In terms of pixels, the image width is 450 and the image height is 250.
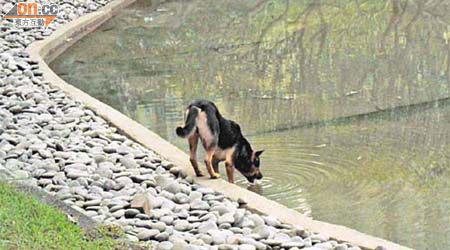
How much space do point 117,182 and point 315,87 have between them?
4.53 metres

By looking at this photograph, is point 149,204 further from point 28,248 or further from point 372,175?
point 372,175

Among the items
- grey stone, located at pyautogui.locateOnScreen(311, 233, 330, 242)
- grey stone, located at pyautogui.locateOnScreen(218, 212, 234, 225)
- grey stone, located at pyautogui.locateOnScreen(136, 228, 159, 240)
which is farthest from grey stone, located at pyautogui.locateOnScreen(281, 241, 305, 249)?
grey stone, located at pyautogui.locateOnScreen(136, 228, 159, 240)

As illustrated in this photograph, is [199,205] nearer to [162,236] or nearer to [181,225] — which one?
[181,225]

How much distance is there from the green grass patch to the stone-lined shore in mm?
300

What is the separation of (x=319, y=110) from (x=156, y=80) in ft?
8.43

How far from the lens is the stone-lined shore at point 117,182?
6.32m

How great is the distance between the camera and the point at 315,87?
1135cm

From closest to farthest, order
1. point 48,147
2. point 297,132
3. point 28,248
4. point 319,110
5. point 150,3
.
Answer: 1. point 28,248
2. point 48,147
3. point 297,132
4. point 319,110
5. point 150,3

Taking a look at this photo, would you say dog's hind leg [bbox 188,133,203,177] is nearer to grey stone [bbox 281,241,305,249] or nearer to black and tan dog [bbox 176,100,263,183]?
black and tan dog [bbox 176,100,263,183]

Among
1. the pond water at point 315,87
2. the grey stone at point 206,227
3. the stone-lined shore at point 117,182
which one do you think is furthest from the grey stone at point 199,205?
the pond water at point 315,87

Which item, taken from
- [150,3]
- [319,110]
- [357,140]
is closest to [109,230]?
[357,140]

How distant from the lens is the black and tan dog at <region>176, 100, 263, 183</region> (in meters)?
7.59

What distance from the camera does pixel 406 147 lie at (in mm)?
8992

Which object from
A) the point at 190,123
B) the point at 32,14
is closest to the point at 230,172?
the point at 190,123
